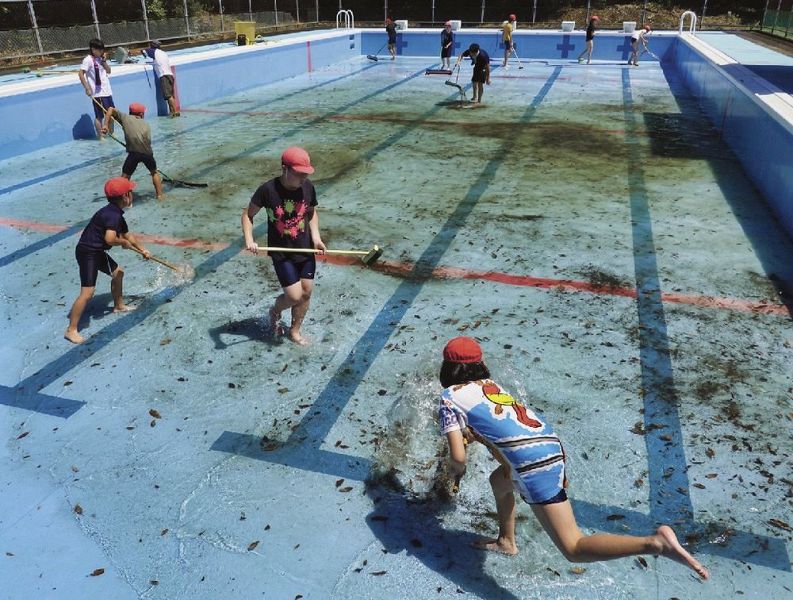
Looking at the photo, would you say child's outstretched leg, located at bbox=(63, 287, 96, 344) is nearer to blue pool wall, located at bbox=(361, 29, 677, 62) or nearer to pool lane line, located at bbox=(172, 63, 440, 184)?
pool lane line, located at bbox=(172, 63, 440, 184)

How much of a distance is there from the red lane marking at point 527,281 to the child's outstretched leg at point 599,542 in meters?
4.03

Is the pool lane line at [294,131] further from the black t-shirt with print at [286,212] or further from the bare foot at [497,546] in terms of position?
the bare foot at [497,546]

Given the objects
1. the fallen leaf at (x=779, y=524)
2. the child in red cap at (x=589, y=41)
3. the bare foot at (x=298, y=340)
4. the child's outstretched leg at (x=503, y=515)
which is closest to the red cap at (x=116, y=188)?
the bare foot at (x=298, y=340)

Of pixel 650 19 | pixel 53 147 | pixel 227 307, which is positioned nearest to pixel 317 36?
pixel 53 147

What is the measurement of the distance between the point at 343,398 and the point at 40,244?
5.25m

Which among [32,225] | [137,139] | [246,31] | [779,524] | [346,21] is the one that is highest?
[346,21]

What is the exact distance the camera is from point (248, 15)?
28078mm

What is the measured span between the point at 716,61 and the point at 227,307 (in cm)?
1504

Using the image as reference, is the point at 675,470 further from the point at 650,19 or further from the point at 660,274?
the point at 650,19

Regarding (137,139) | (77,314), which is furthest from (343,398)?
(137,139)

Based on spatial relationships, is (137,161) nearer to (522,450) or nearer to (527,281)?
(527,281)

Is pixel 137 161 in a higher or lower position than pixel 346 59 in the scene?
lower

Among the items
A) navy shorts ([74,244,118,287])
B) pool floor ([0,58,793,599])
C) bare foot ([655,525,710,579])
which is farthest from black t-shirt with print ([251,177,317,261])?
bare foot ([655,525,710,579])

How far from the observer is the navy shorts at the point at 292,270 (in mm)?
5352
